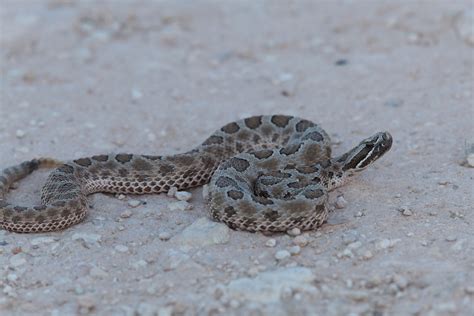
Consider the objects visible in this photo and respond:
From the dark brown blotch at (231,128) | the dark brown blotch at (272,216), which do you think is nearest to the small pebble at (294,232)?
the dark brown blotch at (272,216)

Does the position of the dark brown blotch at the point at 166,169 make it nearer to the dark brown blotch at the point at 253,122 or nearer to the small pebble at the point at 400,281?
the dark brown blotch at the point at 253,122

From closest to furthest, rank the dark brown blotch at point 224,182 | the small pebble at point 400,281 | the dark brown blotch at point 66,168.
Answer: the small pebble at point 400,281, the dark brown blotch at point 224,182, the dark brown blotch at point 66,168

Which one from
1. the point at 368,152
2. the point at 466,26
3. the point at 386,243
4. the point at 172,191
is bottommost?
the point at 172,191

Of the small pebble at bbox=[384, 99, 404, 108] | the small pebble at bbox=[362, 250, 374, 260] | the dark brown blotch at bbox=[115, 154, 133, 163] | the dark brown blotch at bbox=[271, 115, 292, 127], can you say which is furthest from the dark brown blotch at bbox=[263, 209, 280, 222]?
the small pebble at bbox=[384, 99, 404, 108]

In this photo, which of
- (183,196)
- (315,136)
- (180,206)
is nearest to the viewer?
(180,206)

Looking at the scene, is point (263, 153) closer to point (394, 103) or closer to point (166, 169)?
point (166, 169)

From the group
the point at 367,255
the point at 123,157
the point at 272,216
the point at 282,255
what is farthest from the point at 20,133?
the point at 367,255

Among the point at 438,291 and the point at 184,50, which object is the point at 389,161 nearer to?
the point at 438,291

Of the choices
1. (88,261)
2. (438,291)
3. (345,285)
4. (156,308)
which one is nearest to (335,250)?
(345,285)
